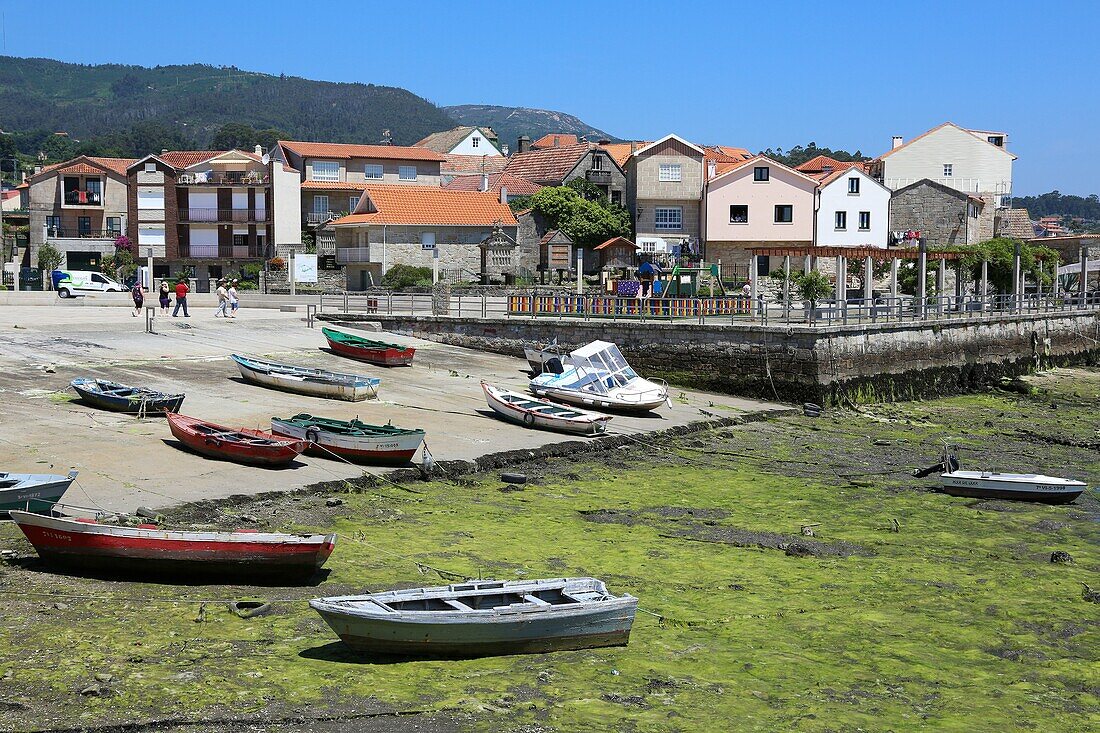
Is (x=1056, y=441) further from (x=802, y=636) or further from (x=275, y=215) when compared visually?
(x=275, y=215)

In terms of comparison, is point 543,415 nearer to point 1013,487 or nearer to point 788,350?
point 1013,487

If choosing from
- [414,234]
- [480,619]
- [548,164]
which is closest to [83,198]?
[414,234]

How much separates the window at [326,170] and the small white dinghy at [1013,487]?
60112mm

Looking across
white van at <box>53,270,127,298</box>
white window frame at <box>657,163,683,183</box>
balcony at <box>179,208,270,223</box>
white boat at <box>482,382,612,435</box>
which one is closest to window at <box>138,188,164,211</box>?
balcony at <box>179,208,270,223</box>

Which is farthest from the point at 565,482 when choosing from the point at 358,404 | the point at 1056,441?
the point at 1056,441

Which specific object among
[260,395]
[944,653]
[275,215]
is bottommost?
[944,653]

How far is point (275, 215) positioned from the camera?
69.4m

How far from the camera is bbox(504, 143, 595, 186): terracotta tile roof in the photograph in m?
73.7

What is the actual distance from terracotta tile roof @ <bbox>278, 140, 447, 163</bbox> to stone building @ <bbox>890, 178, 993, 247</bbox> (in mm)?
31255

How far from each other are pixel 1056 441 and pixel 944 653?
17438mm

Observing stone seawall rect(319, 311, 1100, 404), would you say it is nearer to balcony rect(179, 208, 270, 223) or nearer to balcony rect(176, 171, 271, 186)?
balcony rect(179, 208, 270, 223)

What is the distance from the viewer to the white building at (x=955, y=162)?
79812 mm

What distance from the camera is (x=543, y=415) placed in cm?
2527

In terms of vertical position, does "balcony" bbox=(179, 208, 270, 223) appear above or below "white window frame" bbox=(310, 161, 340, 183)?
below
